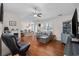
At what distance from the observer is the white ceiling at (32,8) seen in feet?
4.92

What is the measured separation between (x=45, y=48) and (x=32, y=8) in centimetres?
64

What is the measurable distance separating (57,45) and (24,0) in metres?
0.85

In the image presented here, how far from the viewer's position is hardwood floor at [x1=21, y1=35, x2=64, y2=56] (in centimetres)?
151

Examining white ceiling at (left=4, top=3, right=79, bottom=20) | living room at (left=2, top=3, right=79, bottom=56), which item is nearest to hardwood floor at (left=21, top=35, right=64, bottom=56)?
living room at (left=2, top=3, right=79, bottom=56)

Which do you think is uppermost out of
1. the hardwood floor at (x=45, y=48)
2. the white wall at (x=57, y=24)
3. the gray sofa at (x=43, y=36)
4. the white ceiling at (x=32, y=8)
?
the white ceiling at (x=32, y=8)

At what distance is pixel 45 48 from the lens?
1527 millimetres

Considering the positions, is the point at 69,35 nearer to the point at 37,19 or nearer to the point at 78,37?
the point at 78,37

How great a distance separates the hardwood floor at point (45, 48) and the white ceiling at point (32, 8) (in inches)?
13.3

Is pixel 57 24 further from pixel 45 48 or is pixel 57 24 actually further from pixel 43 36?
pixel 45 48

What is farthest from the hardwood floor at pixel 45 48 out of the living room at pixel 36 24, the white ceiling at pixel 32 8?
the white ceiling at pixel 32 8

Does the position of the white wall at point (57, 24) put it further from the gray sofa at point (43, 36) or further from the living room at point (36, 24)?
the gray sofa at point (43, 36)

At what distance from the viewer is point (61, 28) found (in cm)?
152

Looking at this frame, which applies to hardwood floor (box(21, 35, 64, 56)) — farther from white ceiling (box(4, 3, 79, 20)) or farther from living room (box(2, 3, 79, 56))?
white ceiling (box(4, 3, 79, 20))

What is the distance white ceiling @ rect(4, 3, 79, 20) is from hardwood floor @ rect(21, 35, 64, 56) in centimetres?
34
